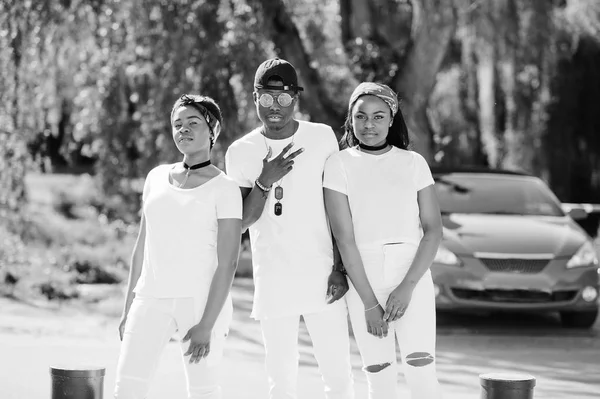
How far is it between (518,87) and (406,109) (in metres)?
7.05

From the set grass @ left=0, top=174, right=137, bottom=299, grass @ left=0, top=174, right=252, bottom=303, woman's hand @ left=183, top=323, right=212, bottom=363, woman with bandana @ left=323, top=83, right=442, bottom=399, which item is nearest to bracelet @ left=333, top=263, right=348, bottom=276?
woman with bandana @ left=323, top=83, right=442, bottom=399

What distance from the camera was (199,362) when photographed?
450 centimetres

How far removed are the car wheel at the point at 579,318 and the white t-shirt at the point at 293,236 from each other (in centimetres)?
568

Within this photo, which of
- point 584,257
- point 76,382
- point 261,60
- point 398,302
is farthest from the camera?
point 261,60

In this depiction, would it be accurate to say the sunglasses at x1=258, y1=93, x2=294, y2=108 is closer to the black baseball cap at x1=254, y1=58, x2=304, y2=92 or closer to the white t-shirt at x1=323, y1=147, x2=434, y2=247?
the black baseball cap at x1=254, y1=58, x2=304, y2=92

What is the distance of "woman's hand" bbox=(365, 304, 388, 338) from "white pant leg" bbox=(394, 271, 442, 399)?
0.08 m

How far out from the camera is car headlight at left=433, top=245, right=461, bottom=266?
31.4 ft

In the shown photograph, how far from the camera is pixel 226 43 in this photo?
492 inches

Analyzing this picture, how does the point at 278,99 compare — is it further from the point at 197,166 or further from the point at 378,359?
the point at 378,359

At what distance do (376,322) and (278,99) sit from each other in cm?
111

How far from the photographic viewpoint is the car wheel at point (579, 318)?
9977 millimetres

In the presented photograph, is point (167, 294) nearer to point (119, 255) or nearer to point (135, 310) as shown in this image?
point (135, 310)

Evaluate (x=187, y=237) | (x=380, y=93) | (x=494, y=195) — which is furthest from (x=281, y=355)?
(x=494, y=195)

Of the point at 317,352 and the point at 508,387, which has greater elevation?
the point at 317,352
